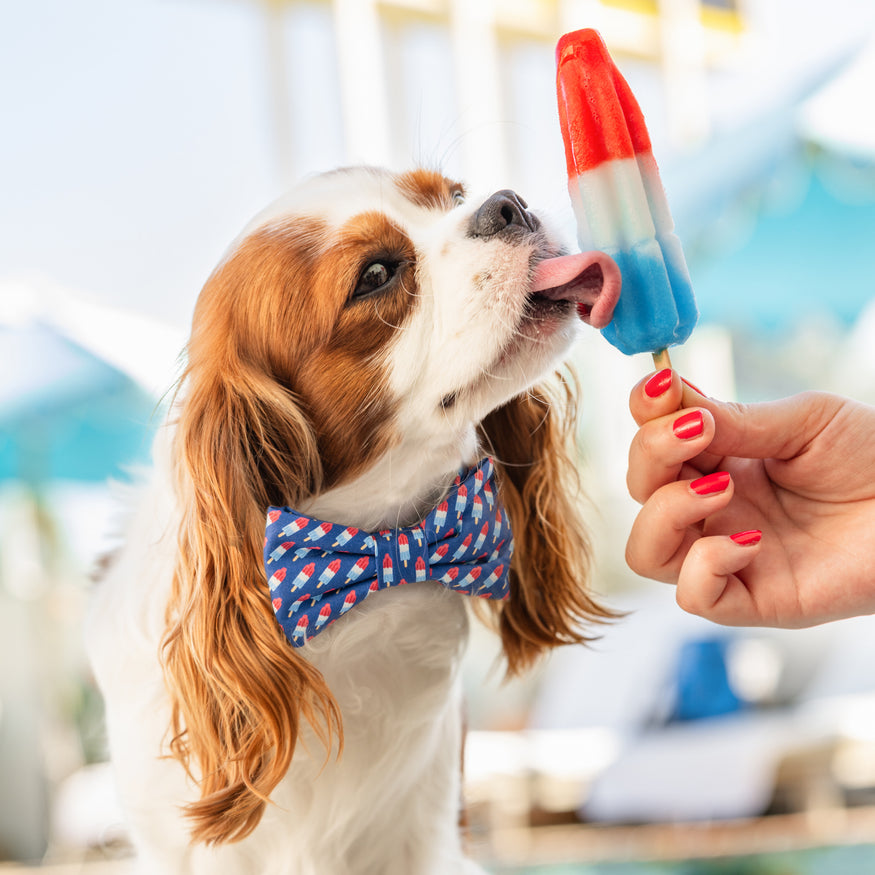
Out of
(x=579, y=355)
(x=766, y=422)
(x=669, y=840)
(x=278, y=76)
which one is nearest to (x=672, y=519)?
(x=766, y=422)

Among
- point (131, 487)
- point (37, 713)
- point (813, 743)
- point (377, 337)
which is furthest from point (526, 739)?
point (377, 337)

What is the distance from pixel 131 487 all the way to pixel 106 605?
0.22 metres

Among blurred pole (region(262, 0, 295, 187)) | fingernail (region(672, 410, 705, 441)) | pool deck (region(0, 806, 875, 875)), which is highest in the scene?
blurred pole (region(262, 0, 295, 187))

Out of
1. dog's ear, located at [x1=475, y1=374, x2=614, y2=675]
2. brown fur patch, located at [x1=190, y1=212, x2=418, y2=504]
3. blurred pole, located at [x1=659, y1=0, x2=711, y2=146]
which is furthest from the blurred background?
brown fur patch, located at [x1=190, y1=212, x2=418, y2=504]

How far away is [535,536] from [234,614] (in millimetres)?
487

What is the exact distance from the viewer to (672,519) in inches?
43.8

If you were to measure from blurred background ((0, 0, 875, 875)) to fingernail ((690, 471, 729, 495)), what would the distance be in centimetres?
256

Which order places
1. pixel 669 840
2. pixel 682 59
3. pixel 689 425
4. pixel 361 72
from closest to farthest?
pixel 689 425, pixel 669 840, pixel 361 72, pixel 682 59

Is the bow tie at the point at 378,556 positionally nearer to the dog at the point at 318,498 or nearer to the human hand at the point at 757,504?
the dog at the point at 318,498

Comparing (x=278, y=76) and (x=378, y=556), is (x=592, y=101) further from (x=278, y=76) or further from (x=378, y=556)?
(x=278, y=76)

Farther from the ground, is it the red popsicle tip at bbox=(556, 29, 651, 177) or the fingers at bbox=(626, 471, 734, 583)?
the red popsicle tip at bbox=(556, 29, 651, 177)

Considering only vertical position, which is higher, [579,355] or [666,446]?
[579,355]

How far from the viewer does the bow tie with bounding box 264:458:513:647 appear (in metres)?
1.12

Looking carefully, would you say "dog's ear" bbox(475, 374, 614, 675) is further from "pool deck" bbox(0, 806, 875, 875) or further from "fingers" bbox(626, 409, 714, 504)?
"pool deck" bbox(0, 806, 875, 875)
